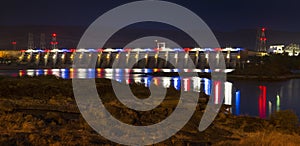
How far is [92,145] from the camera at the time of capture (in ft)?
20.0

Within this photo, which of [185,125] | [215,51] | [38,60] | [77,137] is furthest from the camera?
[38,60]

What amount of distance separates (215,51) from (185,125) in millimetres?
64722

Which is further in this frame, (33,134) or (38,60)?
(38,60)

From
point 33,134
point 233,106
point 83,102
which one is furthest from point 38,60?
point 33,134

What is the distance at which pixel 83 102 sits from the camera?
11.9 meters

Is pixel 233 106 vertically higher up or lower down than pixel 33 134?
lower down

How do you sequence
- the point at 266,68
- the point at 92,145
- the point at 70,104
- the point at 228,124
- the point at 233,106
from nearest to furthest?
the point at 92,145
the point at 228,124
the point at 70,104
the point at 233,106
the point at 266,68

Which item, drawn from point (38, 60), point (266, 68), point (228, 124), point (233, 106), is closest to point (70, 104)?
point (228, 124)

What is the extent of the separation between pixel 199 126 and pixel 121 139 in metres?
2.42

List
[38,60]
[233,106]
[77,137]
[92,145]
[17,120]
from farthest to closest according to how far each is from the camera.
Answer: [38,60], [233,106], [17,120], [77,137], [92,145]

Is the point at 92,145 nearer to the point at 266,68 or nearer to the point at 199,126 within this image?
the point at 199,126

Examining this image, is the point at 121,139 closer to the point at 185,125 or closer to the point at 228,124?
the point at 185,125

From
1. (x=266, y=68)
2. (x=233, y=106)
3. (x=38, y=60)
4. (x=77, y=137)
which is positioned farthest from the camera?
(x=38, y=60)

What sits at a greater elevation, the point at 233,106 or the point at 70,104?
the point at 70,104
